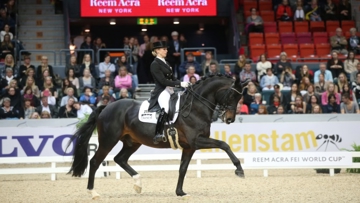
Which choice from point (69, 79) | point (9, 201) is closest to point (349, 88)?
point (69, 79)

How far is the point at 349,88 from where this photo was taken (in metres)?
19.8

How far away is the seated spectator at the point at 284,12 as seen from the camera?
78.5ft

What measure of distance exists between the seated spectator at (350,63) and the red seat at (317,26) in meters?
3.07

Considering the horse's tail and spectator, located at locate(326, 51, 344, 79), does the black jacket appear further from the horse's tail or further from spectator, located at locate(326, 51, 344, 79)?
spectator, located at locate(326, 51, 344, 79)

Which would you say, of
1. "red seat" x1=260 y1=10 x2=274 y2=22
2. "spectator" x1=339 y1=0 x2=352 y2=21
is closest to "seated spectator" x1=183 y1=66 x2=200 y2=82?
"red seat" x1=260 y1=10 x2=274 y2=22

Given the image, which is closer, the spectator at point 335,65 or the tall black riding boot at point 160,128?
the tall black riding boot at point 160,128

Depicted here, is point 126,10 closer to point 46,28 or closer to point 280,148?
point 46,28

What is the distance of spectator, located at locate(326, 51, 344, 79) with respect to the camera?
20625 millimetres

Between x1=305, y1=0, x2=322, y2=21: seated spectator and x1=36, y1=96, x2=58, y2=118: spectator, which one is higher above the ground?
x1=305, y1=0, x2=322, y2=21: seated spectator

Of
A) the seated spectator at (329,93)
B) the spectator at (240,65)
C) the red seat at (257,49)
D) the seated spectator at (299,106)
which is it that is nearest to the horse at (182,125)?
the seated spectator at (299,106)

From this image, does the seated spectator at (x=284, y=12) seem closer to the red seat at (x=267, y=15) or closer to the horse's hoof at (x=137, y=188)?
the red seat at (x=267, y=15)

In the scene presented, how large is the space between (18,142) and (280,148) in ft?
19.1

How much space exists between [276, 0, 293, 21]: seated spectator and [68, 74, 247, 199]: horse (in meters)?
13.6

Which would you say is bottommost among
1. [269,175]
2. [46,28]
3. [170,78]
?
[269,175]
